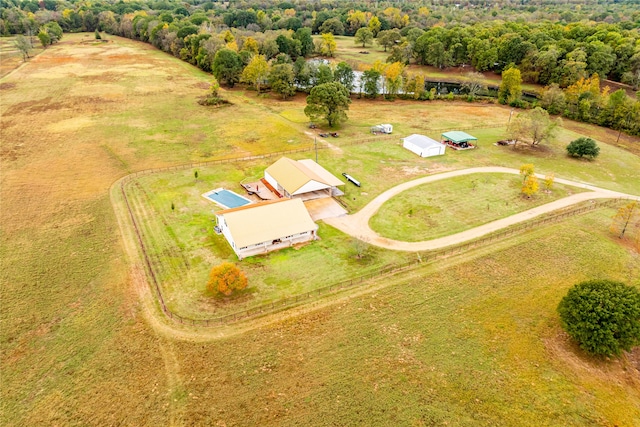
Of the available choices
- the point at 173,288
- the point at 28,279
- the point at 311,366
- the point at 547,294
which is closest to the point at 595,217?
the point at 547,294

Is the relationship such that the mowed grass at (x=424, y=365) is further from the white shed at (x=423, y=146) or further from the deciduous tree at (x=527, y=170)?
the white shed at (x=423, y=146)

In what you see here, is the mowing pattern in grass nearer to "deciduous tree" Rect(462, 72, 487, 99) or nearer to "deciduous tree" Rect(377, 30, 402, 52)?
"deciduous tree" Rect(462, 72, 487, 99)

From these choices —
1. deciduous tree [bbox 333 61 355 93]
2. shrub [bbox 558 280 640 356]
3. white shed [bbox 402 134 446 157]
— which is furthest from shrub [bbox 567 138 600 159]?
deciduous tree [bbox 333 61 355 93]

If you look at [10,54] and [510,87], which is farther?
[10,54]

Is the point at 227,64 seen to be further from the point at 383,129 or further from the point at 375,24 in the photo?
the point at 375,24

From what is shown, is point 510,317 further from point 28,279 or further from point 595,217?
point 28,279

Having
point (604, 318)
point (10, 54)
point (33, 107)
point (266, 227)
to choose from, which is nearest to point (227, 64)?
point (33, 107)

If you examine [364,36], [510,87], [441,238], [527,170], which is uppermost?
[364,36]
